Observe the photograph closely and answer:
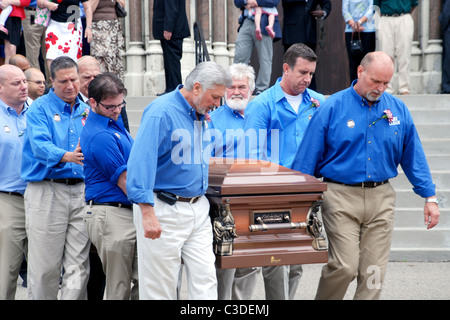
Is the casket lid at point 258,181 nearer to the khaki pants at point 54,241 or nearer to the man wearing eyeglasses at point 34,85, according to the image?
the khaki pants at point 54,241

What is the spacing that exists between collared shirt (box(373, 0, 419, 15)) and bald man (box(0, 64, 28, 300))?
5.40 m

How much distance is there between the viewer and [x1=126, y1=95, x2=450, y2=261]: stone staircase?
6.52 metres

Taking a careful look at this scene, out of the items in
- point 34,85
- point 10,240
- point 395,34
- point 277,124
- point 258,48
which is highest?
point 395,34

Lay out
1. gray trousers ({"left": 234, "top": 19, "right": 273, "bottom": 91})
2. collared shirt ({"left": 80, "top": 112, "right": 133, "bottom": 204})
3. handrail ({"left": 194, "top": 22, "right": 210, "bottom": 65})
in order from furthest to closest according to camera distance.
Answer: gray trousers ({"left": 234, "top": 19, "right": 273, "bottom": 91}) < handrail ({"left": 194, "top": 22, "right": 210, "bottom": 65}) < collared shirt ({"left": 80, "top": 112, "right": 133, "bottom": 204})

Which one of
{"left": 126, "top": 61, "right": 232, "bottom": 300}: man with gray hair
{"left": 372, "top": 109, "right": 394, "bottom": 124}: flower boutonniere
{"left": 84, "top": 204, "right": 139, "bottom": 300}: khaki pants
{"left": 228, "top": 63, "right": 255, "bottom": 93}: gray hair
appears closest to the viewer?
{"left": 126, "top": 61, "right": 232, "bottom": 300}: man with gray hair

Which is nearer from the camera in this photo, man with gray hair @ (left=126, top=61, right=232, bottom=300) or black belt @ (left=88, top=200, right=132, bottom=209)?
man with gray hair @ (left=126, top=61, right=232, bottom=300)

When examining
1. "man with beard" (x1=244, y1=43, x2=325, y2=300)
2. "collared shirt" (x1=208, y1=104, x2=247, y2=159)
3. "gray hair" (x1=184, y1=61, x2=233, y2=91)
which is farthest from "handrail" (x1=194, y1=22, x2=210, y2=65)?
"gray hair" (x1=184, y1=61, x2=233, y2=91)

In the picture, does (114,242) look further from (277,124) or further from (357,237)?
(357,237)

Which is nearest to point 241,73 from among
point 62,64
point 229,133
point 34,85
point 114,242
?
point 229,133

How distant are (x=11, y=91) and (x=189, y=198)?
184 centimetres

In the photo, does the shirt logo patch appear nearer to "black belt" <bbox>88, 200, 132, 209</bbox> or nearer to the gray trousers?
"black belt" <bbox>88, 200, 132, 209</bbox>

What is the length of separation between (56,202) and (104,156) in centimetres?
70

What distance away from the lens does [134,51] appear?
10.1 m

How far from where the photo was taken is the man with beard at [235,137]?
4.43 m
